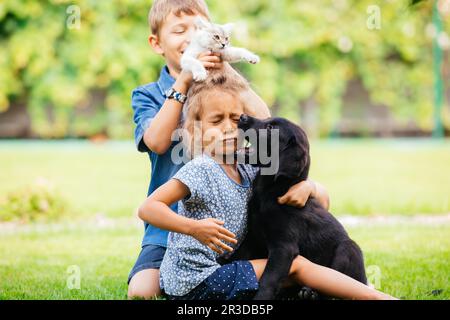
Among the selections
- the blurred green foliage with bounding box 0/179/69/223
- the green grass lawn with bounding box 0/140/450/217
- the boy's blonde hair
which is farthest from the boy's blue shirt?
the green grass lawn with bounding box 0/140/450/217

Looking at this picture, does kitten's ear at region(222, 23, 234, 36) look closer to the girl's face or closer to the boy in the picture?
the boy

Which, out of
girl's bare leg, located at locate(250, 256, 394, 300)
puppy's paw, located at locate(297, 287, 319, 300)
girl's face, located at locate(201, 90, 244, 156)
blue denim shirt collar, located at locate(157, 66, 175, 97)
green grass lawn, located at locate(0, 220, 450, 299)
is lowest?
green grass lawn, located at locate(0, 220, 450, 299)

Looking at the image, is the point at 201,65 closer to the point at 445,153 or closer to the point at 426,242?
the point at 426,242

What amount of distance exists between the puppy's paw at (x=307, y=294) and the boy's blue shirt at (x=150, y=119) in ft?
2.76

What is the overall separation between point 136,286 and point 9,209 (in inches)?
151

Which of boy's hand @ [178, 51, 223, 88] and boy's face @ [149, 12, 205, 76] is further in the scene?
boy's face @ [149, 12, 205, 76]

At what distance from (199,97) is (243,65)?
42.1ft

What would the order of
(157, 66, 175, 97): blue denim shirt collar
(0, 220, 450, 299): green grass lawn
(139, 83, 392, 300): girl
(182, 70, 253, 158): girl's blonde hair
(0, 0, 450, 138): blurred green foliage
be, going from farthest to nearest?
(0, 0, 450, 138): blurred green foliage → (157, 66, 175, 97): blue denim shirt collar → (0, 220, 450, 299): green grass lawn → (182, 70, 253, 158): girl's blonde hair → (139, 83, 392, 300): girl

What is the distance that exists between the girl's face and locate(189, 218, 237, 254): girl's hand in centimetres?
47

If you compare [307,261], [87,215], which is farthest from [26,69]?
[307,261]

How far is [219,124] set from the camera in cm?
307

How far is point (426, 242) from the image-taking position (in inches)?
195

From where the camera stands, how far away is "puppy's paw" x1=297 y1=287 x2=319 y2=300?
10.4 ft

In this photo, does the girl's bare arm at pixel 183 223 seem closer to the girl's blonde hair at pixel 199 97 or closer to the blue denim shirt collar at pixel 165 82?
the girl's blonde hair at pixel 199 97
